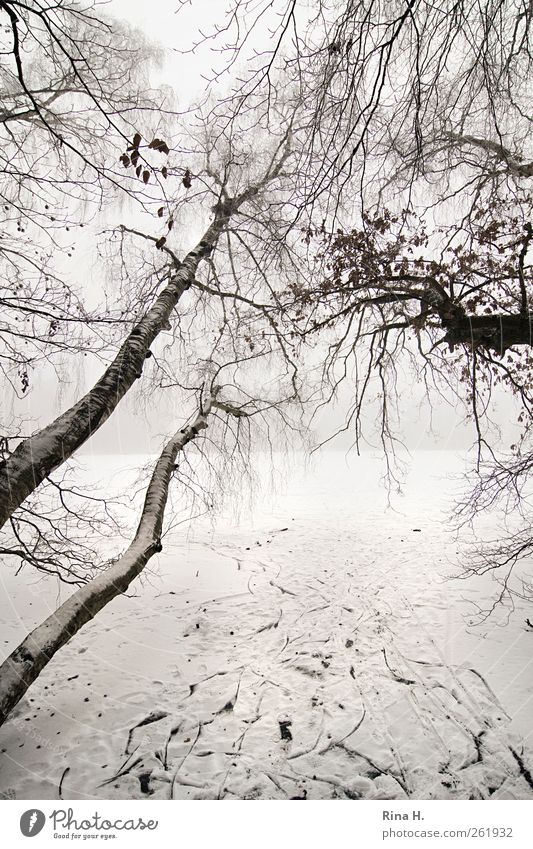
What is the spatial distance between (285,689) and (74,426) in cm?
240

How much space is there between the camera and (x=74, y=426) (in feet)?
6.15

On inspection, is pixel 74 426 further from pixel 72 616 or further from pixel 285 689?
pixel 285 689

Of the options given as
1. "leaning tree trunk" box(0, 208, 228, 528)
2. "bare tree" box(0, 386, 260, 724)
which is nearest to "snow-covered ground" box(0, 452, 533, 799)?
"bare tree" box(0, 386, 260, 724)

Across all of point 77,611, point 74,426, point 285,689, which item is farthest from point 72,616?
point 285,689

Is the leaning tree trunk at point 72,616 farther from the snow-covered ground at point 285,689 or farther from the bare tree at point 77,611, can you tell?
the snow-covered ground at point 285,689

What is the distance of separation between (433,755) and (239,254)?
4.10 meters

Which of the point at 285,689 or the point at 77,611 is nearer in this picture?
the point at 77,611

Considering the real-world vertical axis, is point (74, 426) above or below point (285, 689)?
above

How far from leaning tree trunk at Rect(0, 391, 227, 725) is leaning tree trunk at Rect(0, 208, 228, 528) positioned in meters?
0.64

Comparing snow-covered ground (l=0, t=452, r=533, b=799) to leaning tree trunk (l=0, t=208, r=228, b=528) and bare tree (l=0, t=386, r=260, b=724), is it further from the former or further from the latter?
leaning tree trunk (l=0, t=208, r=228, b=528)

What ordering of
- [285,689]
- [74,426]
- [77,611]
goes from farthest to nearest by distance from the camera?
[285,689]
[77,611]
[74,426]

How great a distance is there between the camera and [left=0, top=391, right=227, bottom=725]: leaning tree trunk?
5.89 ft

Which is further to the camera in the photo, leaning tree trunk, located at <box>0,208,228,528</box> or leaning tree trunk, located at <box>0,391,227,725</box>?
leaning tree trunk, located at <box>0,391,227,725</box>
